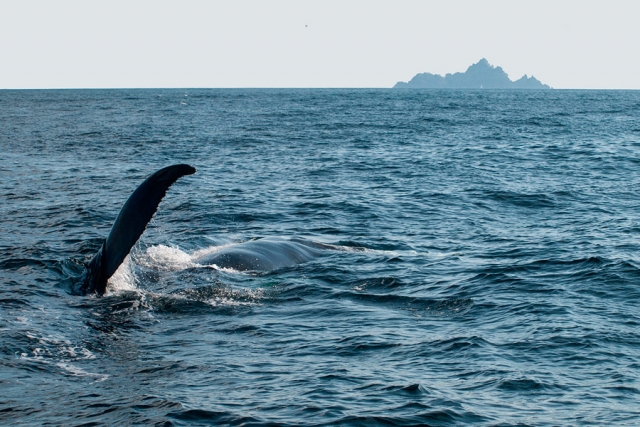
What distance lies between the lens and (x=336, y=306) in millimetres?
11156

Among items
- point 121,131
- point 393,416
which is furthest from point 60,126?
point 393,416

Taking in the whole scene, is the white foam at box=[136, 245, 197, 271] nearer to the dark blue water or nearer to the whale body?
the dark blue water

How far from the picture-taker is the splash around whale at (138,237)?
29.6 ft

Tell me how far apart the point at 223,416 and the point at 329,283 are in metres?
5.25

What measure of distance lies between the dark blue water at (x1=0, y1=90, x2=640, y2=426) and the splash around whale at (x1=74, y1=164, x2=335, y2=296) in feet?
1.21

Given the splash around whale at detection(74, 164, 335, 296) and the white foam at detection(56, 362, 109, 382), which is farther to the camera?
the splash around whale at detection(74, 164, 335, 296)

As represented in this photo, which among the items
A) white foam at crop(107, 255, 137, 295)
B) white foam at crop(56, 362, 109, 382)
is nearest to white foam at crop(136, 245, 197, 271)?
white foam at crop(107, 255, 137, 295)

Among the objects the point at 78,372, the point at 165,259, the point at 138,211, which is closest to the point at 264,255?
the point at 165,259

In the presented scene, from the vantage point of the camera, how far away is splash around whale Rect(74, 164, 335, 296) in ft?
29.6

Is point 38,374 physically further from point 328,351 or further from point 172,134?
point 172,134

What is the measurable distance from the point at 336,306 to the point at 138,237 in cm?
329

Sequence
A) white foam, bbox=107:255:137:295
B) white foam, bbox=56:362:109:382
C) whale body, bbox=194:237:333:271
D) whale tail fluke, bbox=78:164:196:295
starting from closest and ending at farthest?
white foam, bbox=56:362:109:382 < whale tail fluke, bbox=78:164:196:295 < white foam, bbox=107:255:137:295 < whale body, bbox=194:237:333:271

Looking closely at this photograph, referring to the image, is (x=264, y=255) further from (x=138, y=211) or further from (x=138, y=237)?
(x=138, y=211)

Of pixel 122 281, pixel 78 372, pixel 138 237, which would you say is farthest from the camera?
pixel 122 281
